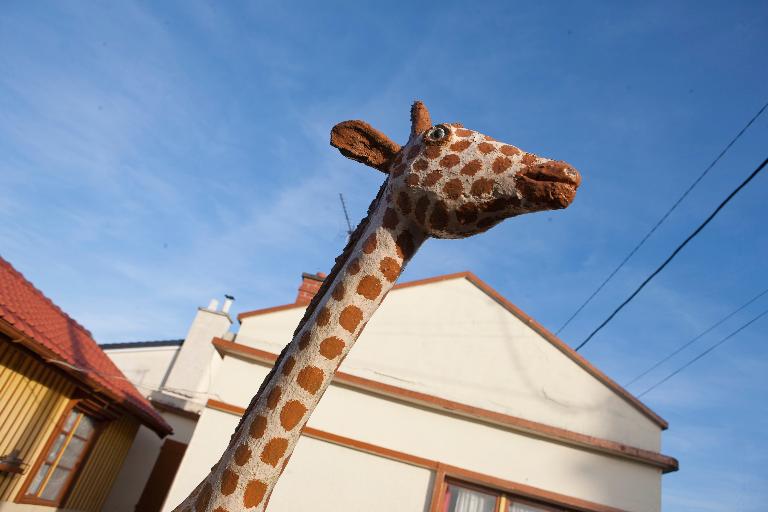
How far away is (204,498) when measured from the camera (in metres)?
2.02

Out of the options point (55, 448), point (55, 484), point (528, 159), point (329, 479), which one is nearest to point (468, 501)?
point (329, 479)

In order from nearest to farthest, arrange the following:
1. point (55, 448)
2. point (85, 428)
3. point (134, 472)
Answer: point (55, 448), point (85, 428), point (134, 472)

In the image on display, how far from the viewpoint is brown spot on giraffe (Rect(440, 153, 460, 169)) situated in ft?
7.11

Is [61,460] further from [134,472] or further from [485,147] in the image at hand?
[485,147]

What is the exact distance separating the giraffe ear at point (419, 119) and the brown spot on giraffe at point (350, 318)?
1.00m

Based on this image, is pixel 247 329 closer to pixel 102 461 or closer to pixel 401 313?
pixel 401 313

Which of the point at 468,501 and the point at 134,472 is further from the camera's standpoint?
the point at 134,472

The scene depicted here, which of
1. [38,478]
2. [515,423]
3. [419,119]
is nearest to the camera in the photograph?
[419,119]

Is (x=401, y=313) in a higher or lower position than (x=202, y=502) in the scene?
higher

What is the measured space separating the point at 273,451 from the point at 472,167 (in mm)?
1392

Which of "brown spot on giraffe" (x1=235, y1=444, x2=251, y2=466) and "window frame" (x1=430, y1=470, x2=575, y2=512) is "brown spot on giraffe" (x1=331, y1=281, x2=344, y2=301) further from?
"window frame" (x1=430, y1=470, x2=575, y2=512)

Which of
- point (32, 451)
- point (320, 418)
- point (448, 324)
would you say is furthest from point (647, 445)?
point (32, 451)

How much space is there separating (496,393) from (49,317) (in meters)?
7.60

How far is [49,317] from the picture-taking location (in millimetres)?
8727
